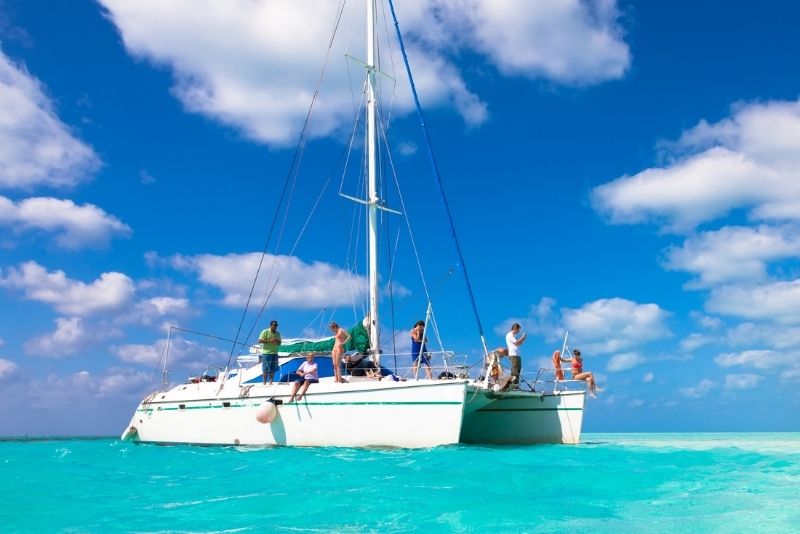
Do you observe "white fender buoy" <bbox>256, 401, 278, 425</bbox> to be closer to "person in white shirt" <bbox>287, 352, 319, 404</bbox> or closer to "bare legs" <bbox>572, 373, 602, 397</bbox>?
"person in white shirt" <bbox>287, 352, 319, 404</bbox>

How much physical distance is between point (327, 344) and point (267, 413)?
9.99 ft

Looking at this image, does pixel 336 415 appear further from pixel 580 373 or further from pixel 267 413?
pixel 580 373

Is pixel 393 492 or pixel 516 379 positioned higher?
pixel 516 379

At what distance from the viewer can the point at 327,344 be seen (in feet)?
59.0

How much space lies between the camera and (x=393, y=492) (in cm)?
909

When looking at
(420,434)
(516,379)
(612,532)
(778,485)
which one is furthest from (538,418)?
(612,532)

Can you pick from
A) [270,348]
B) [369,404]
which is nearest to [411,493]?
[369,404]

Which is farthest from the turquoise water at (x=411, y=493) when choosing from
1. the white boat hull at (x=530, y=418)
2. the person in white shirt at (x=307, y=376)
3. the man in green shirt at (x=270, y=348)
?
the man in green shirt at (x=270, y=348)

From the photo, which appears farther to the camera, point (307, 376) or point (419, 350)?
point (419, 350)

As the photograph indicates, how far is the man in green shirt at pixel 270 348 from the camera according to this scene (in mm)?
17156

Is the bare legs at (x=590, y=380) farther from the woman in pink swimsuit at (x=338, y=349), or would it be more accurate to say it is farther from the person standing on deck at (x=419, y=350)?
the woman in pink swimsuit at (x=338, y=349)

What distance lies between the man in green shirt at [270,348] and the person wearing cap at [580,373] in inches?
319

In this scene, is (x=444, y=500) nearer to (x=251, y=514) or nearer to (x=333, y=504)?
(x=333, y=504)

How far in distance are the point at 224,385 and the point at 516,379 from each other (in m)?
8.12
